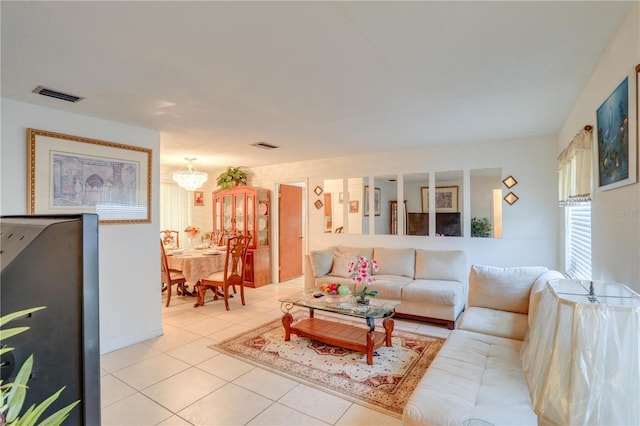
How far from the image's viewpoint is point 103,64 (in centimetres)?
205

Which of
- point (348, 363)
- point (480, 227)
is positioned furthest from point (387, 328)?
point (480, 227)

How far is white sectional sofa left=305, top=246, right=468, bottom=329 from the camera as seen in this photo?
3857 millimetres

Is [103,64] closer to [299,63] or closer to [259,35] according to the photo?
[259,35]

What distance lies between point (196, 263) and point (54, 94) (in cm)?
276

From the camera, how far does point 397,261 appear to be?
462 centimetres

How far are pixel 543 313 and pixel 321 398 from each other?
1826 millimetres

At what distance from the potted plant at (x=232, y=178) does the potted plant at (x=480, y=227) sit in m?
4.30

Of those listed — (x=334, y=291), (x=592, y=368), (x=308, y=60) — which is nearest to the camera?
(x=592, y=368)

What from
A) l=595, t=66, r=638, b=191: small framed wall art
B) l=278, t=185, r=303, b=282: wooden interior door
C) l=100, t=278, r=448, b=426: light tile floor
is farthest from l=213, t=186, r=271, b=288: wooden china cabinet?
l=595, t=66, r=638, b=191: small framed wall art

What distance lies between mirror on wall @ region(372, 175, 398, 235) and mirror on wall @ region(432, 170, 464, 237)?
23.0 inches

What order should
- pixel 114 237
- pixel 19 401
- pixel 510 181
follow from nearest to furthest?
pixel 19 401
pixel 114 237
pixel 510 181

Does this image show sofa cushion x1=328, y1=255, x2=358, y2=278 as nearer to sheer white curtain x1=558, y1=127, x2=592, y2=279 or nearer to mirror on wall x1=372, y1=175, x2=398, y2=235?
mirror on wall x1=372, y1=175, x2=398, y2=235

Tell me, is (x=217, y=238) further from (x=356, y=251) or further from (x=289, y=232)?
(x=356, y=251)

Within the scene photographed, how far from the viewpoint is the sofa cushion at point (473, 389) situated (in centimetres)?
153
